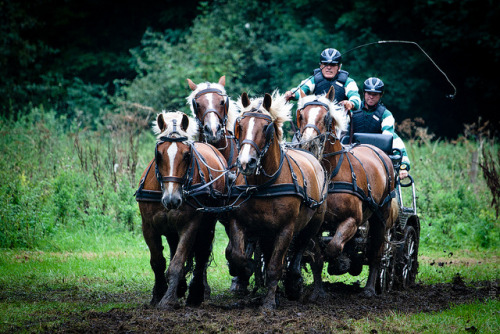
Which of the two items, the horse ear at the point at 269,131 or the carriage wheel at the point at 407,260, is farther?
the carriage wheel at the point at 407,260

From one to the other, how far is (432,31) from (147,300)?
16536 millimetres

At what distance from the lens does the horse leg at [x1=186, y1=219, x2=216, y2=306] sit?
6.91 metres

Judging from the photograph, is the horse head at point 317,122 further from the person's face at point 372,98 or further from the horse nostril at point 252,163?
the person's face at point 372,98

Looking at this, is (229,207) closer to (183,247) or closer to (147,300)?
(183,247)

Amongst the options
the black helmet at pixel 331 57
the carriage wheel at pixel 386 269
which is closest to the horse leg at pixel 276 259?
the carriage wheel at pixel 386 269

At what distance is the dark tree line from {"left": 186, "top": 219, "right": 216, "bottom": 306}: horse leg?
12584mm

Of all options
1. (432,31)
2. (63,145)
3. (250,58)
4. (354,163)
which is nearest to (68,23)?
(250,58)

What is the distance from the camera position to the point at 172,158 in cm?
624

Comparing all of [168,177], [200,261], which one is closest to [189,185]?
[168,177]

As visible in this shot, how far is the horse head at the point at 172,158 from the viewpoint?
19.8 feet

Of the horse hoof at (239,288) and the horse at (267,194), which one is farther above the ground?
the horse at (267,194)

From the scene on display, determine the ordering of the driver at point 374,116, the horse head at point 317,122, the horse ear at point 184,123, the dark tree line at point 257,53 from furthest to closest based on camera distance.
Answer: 1. the dark tree line at point 257,53
2. the driver at point 374,116
3. the horse head at point 317,122
4. the horse ear at point 184,123

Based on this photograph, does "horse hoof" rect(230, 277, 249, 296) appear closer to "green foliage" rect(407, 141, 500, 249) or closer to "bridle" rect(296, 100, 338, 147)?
"bridle" rect(296, 100, 338, 147)

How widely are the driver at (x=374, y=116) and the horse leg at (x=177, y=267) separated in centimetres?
360
